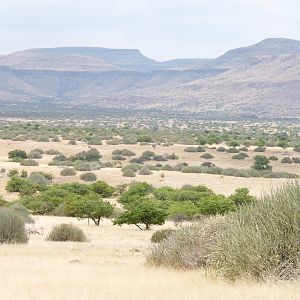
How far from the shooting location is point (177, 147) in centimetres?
6875

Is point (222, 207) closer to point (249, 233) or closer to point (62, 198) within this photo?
point (62, 198)

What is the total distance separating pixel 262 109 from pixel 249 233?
6537 inches

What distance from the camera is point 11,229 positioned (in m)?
22.3

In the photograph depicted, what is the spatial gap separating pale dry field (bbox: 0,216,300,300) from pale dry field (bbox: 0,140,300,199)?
13.5 meters

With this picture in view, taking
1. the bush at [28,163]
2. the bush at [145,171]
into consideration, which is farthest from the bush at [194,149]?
the bush at [28,163]

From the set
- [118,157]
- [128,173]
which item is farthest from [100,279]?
[118,157]

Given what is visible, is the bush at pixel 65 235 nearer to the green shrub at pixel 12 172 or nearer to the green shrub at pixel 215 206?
the green shrub at pixel 215 206

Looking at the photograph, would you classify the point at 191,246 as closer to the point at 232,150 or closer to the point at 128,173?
the point at 128,173

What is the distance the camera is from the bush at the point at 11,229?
22.0m

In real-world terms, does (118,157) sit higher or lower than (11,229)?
lower

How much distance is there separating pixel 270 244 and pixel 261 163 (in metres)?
44.1

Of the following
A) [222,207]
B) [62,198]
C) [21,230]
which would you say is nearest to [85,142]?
[62,198]

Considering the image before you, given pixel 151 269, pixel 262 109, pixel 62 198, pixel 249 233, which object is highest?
pixel 249 233

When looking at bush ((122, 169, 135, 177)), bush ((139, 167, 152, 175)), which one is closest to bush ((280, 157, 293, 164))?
bush ((139, 167, 152, 175))
